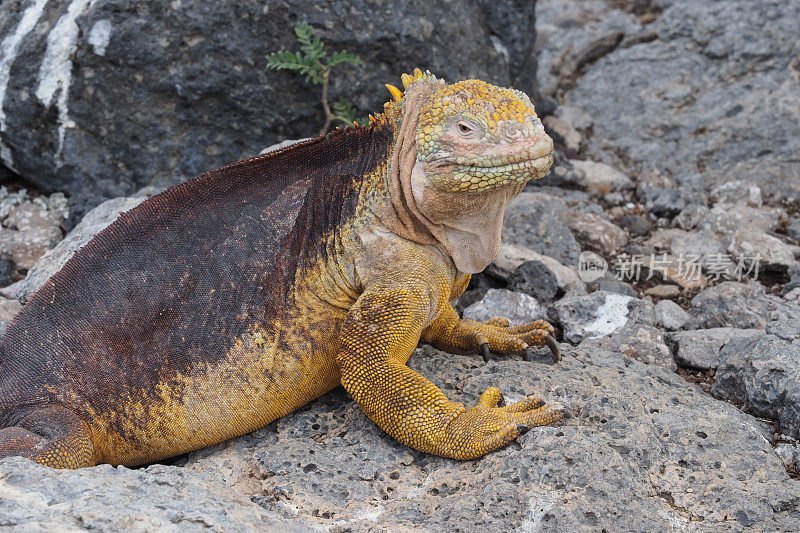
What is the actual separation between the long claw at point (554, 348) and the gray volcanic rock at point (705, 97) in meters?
3.70

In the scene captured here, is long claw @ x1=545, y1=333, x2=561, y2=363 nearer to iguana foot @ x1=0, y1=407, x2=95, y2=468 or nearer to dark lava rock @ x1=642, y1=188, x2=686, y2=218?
iguana foot @ x1=0, y1=407, x2=95, y2=468

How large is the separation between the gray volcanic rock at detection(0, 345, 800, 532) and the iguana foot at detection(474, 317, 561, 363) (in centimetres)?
26

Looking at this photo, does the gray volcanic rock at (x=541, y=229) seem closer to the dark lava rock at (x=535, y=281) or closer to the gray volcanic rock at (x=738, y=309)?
the dark lava rock at (x=535, y=281)

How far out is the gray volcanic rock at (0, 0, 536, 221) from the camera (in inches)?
238

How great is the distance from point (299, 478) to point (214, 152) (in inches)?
144

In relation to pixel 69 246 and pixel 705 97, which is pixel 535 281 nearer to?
pixel 69 246

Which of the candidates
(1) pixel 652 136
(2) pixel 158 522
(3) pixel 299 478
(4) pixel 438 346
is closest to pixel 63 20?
(4) pixel 438 346

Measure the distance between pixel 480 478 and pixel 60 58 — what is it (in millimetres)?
4628

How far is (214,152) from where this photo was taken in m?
6.48

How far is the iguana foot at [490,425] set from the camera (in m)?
3.45

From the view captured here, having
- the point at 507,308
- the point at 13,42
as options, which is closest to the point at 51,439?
the point at 507,308

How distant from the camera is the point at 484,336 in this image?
450cm

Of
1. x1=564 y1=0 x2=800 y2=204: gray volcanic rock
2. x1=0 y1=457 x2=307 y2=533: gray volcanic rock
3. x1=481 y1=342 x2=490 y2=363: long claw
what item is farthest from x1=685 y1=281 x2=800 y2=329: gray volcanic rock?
x1=0 y1=457 x2=307 y2=533: gray volcanic rock

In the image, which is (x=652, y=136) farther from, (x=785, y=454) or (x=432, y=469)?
(x=432, y=469)
